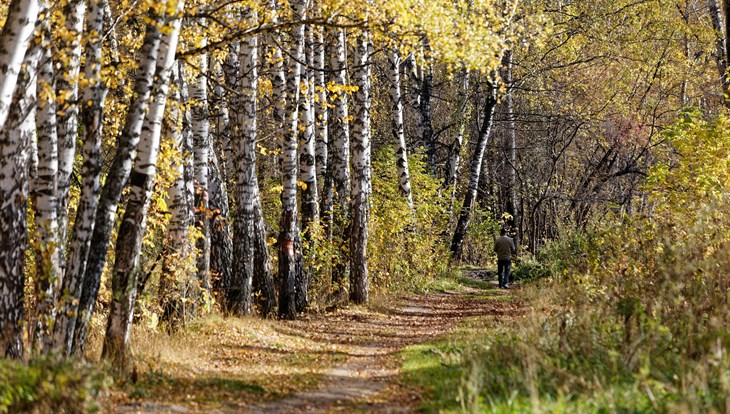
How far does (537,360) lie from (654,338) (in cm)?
115

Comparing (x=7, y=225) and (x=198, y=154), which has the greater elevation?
(x=198, y=154)

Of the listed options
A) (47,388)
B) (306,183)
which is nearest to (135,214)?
(47,388)

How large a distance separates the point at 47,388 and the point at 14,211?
247 centimetres

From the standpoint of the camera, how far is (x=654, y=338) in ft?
26.3

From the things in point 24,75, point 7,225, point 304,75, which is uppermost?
point 304,75

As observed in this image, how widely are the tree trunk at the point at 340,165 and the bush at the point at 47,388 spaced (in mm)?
11698

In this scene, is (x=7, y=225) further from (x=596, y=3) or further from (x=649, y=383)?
(x=596, y=3)

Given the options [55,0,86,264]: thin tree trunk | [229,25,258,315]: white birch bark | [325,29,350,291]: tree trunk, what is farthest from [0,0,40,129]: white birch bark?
[325,29,350,291]: tree trunk

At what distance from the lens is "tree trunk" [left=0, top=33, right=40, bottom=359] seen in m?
8.34

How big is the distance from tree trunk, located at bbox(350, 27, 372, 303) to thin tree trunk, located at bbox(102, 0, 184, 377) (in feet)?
30.9

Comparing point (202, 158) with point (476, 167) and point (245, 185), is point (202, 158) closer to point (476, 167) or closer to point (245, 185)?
point (245, 185)

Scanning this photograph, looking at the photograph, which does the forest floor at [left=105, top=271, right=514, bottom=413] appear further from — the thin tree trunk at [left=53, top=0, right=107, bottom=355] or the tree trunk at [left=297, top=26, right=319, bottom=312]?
the thin tree trunk at [left=53, top=0, right=107, bottom=355]

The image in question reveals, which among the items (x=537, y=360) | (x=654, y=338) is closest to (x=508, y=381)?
(x=537, y=360)

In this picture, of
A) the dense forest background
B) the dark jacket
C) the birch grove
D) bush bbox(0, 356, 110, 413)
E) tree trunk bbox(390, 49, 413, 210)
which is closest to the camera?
bush bbox(0, 356, 110, 413)
